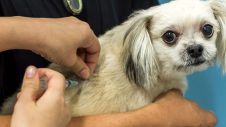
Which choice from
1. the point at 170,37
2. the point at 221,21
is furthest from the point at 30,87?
the point at 221,21

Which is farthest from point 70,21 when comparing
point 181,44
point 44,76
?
point 181,44

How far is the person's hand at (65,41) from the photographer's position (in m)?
0.73

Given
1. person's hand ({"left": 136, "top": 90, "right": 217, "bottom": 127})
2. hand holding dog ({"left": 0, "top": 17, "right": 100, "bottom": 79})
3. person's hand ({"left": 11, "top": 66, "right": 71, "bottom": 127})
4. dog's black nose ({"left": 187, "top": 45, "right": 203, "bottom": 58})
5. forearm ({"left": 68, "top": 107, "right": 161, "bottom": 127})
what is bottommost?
person's hand ({"left": 136, "top": 90, "right": 217, "bottom": 127})

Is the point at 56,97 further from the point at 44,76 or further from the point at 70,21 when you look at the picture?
the point at 70,21

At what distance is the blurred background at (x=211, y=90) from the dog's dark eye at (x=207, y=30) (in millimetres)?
420

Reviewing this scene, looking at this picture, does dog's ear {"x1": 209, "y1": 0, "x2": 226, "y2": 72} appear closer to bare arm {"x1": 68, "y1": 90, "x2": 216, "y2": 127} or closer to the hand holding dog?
bare arm {"x1": 68, "y1": 90, "x2": 216, "y2": 127}

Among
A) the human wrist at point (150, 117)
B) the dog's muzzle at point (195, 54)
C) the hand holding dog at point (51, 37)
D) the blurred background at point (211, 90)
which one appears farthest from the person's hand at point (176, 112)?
the blurred background at point (211, 90)

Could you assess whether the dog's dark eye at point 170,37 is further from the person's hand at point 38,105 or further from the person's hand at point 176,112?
the person's hand at point 38,105

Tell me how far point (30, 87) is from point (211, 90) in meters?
0.85

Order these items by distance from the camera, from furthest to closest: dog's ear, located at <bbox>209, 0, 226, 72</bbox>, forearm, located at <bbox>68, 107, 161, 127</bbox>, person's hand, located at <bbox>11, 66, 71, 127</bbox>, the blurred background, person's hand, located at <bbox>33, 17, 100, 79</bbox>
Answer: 1. the blurred background
2. dog's ear, located at <bbox>209, 0, 226, 72</bbox>
3. forearm, located at <bbox>68, 107, 161, 127</bbox>
4. person's hand, located at <bbox>33, 17, 100, 79</bbox>
5. person's hand, located at <bbox>11, 66, 71, 127</bbox>

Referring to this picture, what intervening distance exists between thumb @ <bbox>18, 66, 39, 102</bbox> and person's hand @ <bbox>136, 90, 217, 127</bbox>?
299 millimetres

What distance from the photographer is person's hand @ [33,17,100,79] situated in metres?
0.73

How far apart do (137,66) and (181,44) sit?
11 centimetres

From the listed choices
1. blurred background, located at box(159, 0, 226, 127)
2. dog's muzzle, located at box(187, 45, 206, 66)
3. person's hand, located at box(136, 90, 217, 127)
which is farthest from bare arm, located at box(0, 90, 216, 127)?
blurred background, located at box(159, 0, 226, 127)
